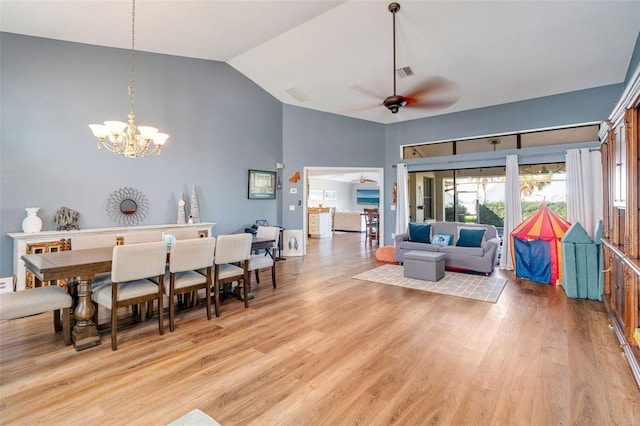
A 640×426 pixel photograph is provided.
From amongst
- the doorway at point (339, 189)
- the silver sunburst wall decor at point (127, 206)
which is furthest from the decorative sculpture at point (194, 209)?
the doorway at point (339, 189)

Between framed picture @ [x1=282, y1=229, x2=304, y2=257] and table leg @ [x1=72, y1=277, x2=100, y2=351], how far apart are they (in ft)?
15.1

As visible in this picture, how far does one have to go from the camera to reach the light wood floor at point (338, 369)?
189 centimetres

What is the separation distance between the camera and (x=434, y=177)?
7.52 m

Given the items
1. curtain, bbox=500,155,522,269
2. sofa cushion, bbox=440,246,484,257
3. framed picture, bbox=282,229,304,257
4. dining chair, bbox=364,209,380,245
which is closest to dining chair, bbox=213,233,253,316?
framed picture, bbox=282,229,304,257

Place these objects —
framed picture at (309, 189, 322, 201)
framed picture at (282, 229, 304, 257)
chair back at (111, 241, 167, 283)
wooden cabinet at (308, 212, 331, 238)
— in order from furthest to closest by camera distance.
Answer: framed picture at (309, 189, 322, 201) < wooden cabinet at (308, 212, 331, 238) < framed picture at (282, 229, 304, 257) < chair back at (111, 241, 167, 283)

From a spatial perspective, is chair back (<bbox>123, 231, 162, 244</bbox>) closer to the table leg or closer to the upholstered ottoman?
the table leg

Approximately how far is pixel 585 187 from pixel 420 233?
9.49ft

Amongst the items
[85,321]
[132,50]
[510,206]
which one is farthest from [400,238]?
[132,50]

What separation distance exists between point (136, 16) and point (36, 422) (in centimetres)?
462

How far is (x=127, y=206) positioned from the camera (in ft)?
16.0

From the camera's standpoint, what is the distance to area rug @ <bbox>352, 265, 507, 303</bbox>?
14.1 feet

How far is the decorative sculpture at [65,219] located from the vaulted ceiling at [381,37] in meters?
2.45

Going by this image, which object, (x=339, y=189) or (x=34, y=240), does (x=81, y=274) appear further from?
(x=339, y=189)

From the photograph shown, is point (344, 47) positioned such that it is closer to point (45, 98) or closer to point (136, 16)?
point (136, 16)
